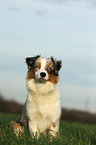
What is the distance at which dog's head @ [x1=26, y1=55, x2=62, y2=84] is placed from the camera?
203 inches

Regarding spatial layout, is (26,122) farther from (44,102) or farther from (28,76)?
(28,76)

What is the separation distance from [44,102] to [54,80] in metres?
0.58

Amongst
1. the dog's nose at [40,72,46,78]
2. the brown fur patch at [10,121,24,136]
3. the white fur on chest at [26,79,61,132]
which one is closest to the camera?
the dog's nose at [40,72,46,78]

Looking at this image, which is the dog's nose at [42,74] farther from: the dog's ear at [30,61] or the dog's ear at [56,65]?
the dog's ear at [30,61]

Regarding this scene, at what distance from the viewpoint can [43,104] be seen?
5.54m

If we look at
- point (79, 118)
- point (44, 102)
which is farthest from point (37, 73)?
point (79, 118)

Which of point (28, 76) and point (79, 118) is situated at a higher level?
point (28, 76)

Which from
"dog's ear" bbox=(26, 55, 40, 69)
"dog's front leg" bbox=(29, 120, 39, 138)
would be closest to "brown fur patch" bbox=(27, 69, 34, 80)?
"dog's ear" bbox=(26, 55, 40, 69)

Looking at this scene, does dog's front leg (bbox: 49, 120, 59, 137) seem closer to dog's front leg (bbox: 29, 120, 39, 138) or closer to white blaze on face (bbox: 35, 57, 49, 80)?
dog's front leg (bbox: 29, 120, 39, 138)

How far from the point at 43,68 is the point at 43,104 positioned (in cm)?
90

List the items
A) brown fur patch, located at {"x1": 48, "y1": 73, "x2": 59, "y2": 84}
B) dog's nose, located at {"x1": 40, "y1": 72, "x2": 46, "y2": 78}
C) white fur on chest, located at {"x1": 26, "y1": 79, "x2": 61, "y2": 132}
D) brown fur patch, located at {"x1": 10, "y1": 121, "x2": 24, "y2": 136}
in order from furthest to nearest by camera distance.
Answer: brown fur patch, located at {"x1": 10, "y1": 121, "x2": 24, "y2": 136} < white fur on chest, located at {"x1": 26, "y1": 79, "x2": 61, "y2": 132} < brown fur patch, located at {"x1": 48, "y1": 73, "x2": 59, "y2": 84} < dog's nose, located at {"x1": 40, "y1": 72, "x2": 46, "y2": 78}

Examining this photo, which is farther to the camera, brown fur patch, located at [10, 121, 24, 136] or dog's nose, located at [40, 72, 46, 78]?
brown fur patch, located at [10, 121, 24, 136]

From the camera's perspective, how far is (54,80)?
5.45 metres

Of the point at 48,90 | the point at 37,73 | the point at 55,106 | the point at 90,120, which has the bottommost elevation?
the point at 90,120
